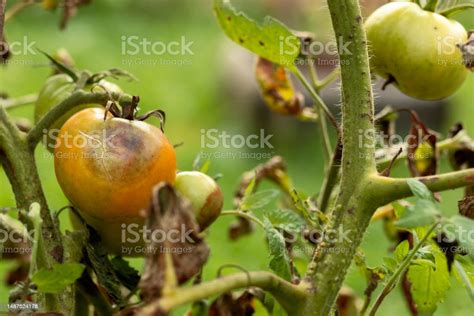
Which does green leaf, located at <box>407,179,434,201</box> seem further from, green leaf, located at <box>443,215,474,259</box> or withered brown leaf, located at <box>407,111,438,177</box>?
withered brown leaf, located at <box>407,111,438,177</box>

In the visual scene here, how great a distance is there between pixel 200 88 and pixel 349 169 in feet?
14.8

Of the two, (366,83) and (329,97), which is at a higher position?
(366,83)

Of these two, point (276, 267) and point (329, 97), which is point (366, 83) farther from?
point (329, 97)

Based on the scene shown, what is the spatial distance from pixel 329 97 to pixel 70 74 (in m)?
3.55

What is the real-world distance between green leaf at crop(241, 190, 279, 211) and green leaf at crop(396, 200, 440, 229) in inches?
17.0

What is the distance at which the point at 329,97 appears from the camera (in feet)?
14.9

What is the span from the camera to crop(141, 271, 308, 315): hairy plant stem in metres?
0.56

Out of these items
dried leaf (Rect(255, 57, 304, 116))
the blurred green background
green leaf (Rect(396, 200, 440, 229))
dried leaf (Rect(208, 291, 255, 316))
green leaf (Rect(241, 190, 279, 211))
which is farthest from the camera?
the blurred green background

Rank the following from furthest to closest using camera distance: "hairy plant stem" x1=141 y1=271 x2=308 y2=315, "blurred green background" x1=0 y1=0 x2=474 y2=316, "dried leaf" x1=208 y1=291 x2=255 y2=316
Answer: "blurred green background" x1=0 y1=0 x2=474 y2=316 → "dried leaf" x1=208 y1=291 x2=255 y2=316 → "hairy plant stem" x1=141 y1=271 x2=308 y2=315

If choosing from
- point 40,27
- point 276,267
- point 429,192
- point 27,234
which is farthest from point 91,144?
point 40,27

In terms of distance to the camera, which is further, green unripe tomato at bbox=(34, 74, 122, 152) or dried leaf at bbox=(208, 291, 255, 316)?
green unripe tomato at bbox=(34, 74, 122, 152)

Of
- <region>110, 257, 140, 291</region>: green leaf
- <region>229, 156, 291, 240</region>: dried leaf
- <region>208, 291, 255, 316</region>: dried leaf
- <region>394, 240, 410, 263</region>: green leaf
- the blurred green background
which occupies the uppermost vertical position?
<region>394, 240, 410, 263</region>: green leaf

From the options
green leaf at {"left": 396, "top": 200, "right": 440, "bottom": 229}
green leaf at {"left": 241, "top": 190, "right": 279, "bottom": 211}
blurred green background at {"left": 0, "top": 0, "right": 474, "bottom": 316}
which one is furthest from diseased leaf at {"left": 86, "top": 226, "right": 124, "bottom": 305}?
blurred green background at {"left": 0, "top": 0, "right": 474, "bottom": 316}

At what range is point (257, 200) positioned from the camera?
1.11m
